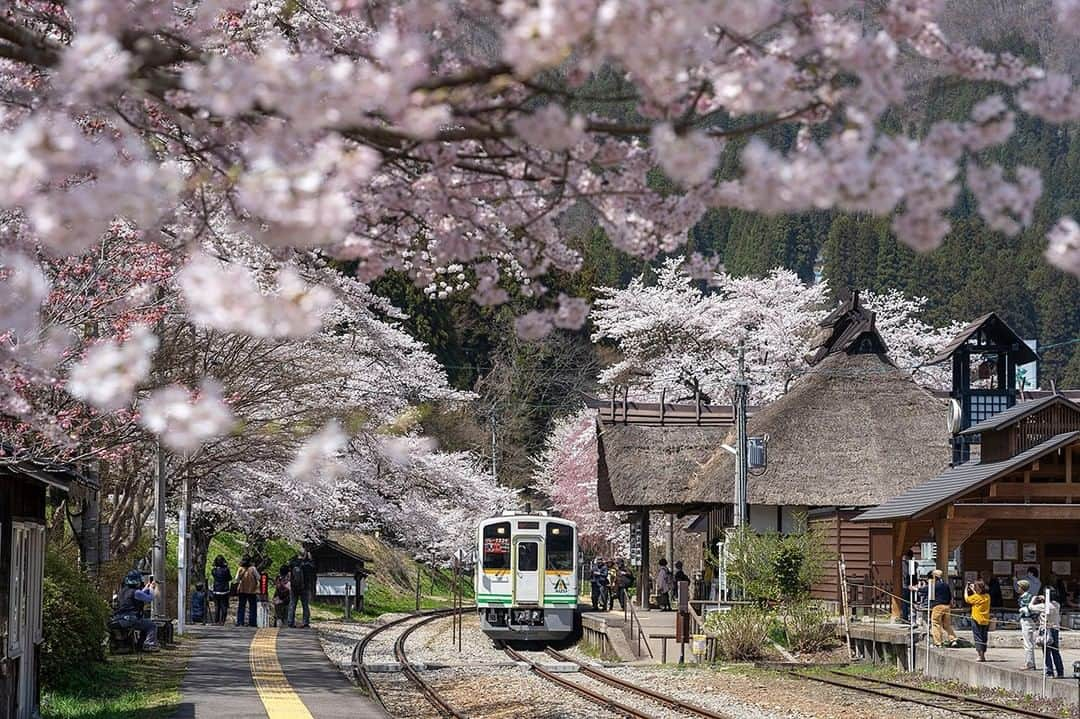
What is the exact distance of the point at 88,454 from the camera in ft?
46.1

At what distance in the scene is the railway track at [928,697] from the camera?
53.9 ft

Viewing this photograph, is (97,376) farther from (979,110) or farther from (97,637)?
(97,637)

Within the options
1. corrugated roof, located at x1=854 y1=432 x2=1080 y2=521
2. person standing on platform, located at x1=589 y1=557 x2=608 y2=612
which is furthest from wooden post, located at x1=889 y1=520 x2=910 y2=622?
person standing on platform, located at x1=589 y1=557 x2=608 y2=612

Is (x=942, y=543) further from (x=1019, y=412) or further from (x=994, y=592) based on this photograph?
(x=994, y=592)

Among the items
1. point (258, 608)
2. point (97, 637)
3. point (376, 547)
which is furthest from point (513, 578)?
point (376, 547)

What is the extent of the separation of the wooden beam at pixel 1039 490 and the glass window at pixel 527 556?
388 inches

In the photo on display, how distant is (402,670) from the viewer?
916 inches

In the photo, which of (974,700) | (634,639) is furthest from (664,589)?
(974,700)

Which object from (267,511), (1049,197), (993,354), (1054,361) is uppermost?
(1049,197)

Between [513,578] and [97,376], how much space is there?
25105 millimetres

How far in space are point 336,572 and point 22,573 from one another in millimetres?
28016

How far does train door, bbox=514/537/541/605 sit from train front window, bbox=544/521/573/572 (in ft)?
0.85

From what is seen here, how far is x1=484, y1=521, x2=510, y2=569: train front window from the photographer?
30938 millimetres

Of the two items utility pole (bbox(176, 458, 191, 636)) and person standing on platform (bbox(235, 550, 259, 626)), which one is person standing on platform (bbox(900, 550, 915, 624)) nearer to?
utility pole (bbox(176, 458, 191, 636))
